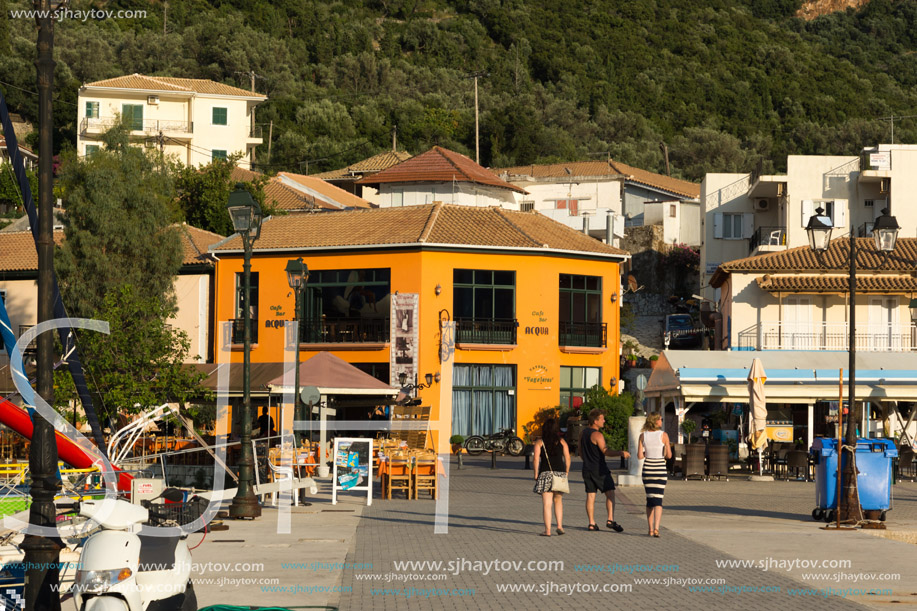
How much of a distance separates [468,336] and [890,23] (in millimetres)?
105228

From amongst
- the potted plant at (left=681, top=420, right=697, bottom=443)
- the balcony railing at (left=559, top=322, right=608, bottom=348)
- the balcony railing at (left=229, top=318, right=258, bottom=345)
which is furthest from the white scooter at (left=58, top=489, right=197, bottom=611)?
the balcony railing at (left=229, top=318, right=258, bottom=345)

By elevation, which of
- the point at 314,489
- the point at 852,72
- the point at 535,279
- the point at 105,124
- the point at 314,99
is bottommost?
the point at 314,489

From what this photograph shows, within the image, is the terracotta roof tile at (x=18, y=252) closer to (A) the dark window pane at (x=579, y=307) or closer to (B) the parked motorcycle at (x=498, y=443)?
(B) the parked motorcycle at (x=498, y=443)

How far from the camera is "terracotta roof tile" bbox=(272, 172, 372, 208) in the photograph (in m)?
63.9

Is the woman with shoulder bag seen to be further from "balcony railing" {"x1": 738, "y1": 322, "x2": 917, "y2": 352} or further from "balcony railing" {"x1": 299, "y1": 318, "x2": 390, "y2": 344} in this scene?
"balcony railing" {"x1": 738, "y1": 322, "x2": 917, "y2": 352}

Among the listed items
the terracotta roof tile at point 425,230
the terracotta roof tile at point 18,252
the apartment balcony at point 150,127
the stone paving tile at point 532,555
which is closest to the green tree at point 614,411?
the terracotta roof tile at point 425,230

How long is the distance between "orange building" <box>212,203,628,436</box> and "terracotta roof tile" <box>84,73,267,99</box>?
112 feet

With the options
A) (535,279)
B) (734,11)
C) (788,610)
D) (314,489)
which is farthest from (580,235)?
(734,11)

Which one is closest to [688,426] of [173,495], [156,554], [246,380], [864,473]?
[864,473]

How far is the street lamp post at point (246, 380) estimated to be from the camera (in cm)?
1766

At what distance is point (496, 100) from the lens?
330ft

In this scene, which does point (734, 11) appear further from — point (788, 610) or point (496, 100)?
point (788, 610)

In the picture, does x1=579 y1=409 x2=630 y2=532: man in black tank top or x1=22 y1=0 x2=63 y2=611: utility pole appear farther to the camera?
x1=579 y1=409 x2=630 y2=532: man in black tank top

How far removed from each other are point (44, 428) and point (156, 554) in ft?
6.30
